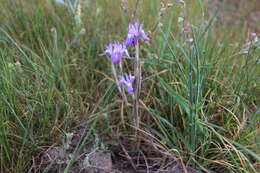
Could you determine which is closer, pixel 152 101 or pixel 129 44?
pixel 129 44

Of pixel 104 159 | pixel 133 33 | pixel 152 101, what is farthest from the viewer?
pixel 152 101

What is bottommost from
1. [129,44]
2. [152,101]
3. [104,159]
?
[104,159]

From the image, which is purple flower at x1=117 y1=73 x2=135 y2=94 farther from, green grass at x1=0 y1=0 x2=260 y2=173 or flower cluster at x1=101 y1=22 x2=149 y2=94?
green grass at x1=0 y1=0 x2=260 y2=173

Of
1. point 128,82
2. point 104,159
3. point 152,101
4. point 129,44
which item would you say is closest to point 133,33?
point 129,44

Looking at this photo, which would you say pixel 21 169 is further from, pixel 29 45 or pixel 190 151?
pixel 29 45

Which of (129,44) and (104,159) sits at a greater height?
(129,44)

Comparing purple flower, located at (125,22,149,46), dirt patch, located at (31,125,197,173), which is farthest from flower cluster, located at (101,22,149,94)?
dirt patch, located at (31,125,197,173)

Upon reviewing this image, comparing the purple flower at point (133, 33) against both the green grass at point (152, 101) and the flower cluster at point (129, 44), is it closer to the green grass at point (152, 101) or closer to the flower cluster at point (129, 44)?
the flower cluster at point (129, 44)

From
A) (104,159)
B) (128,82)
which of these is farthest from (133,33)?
(104,159)

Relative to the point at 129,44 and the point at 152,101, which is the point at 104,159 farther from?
the point at 129,44

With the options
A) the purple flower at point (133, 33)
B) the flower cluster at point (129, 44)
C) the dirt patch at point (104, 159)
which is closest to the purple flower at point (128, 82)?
the flower cluster at point (129, 44)

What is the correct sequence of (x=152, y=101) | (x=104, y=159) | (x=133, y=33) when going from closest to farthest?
1. (x=133, y=33)
2. (x=104, y=159)
3. (x=152, y=101)
